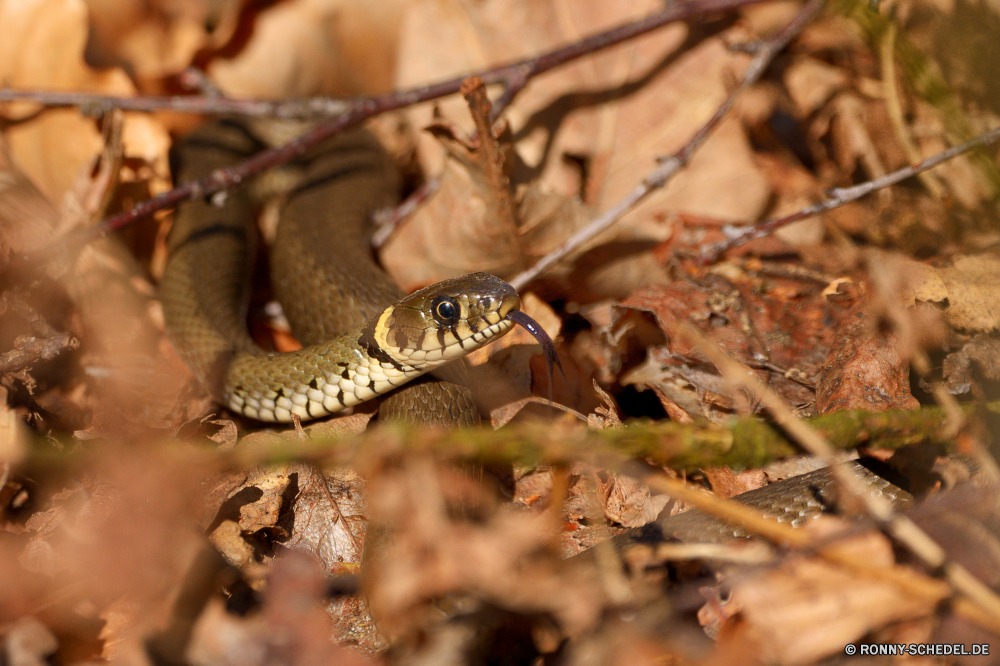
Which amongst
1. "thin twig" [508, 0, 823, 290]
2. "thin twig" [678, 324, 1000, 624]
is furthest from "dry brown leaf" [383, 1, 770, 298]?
"thin twig" [678, 324, 1000, 624]

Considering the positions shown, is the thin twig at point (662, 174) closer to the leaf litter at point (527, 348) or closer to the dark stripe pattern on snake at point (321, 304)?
the leaf litter at point (527, 348)

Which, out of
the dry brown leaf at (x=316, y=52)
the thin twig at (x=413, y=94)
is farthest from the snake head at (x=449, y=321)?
the dry brown leaf at (x=316, y=52)

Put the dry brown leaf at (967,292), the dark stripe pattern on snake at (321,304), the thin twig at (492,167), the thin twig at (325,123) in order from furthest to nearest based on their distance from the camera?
1. the thin twig at (325,123)
2. the dark stripe pattern on snake at (321,304)
3. the thin twig at (492,167)
4. the dry brown leaf at (967,292)

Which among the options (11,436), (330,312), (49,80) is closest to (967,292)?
(330,312)

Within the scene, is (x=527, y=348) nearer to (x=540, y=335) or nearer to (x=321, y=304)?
(x=540, y=335)

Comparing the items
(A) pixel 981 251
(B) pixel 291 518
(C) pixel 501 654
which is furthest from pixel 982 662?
(B) pixel 291 518

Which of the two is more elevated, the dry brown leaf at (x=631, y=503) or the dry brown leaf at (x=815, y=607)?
the dry brown leaf at (x=815, y=607)

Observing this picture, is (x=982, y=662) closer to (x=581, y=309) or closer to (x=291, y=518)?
(x=581, y=309)
